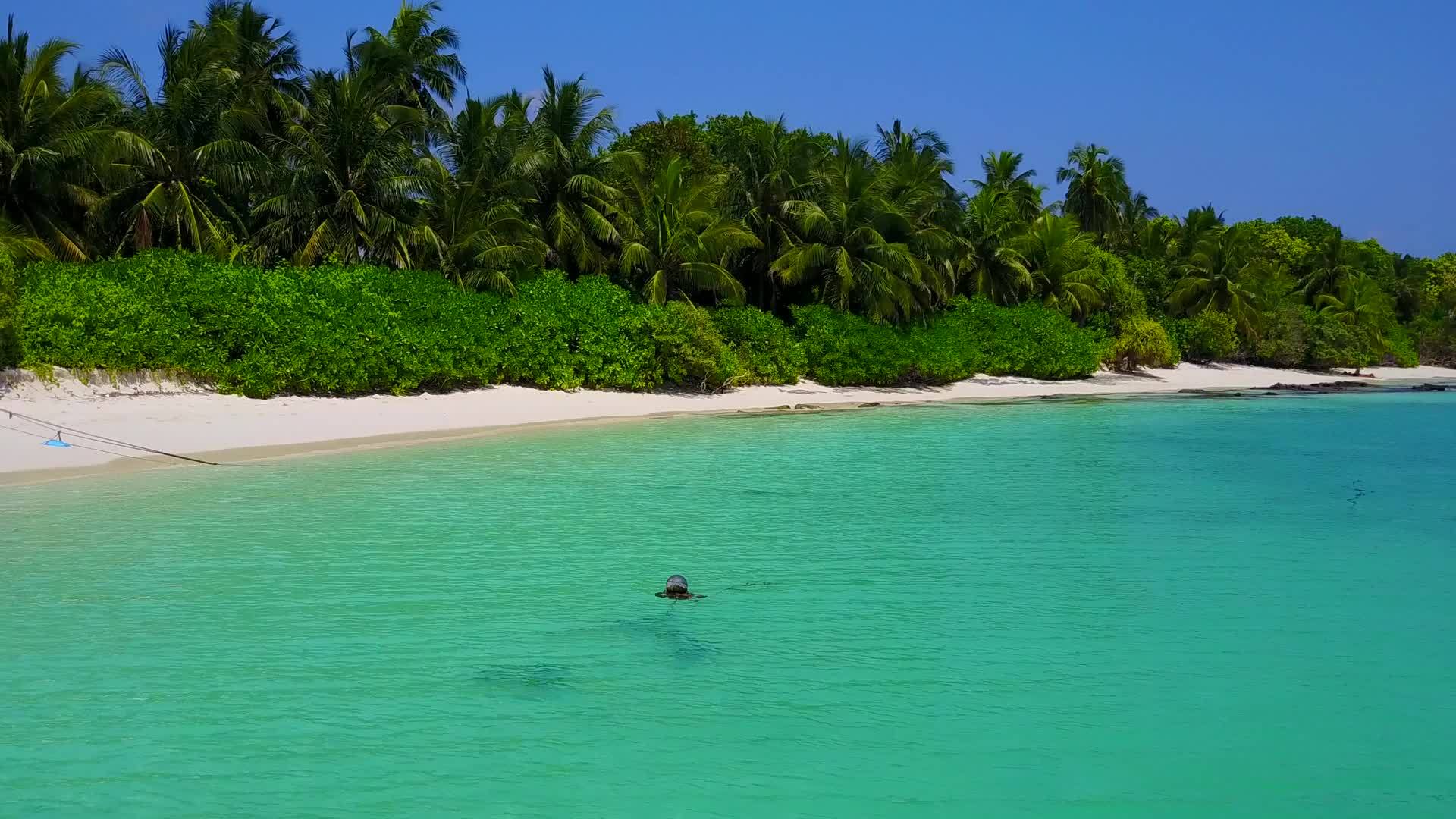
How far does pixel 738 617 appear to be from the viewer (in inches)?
334

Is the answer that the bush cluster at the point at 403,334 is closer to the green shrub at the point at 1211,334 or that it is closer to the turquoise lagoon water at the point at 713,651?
the turquoise lagoon water at the point at 713,651

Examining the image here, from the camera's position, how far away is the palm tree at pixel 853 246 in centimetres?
3247

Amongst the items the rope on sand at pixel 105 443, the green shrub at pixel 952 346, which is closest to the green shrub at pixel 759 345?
the green shrub at pixel 952 346

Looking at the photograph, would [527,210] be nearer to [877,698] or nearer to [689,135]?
[689,135]

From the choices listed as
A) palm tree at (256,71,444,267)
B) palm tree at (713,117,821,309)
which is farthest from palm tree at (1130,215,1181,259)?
palm tree at (256,71,444,267)

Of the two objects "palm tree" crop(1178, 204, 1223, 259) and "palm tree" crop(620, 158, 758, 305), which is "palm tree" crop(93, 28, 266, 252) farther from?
"palm tree" crop(1178, 204, 1223, 259)

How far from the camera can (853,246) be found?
33219 mm

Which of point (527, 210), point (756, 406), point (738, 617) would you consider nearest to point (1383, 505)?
point (738, 617)

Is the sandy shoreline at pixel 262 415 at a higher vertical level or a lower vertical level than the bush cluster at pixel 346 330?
lower

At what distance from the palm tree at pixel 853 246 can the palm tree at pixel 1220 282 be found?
773 inches

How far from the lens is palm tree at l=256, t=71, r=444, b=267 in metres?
25.5

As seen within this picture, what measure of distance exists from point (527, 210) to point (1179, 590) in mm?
22556

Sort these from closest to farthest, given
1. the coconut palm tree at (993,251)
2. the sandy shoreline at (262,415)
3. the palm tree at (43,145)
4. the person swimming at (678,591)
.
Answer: the person swimming at (678,591) → the sandy shoreline at (262,415) → the palm tree at (43,145) → the coconut palm tree at (993,251)

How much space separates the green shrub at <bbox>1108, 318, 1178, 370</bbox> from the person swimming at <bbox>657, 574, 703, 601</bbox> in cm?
3623
